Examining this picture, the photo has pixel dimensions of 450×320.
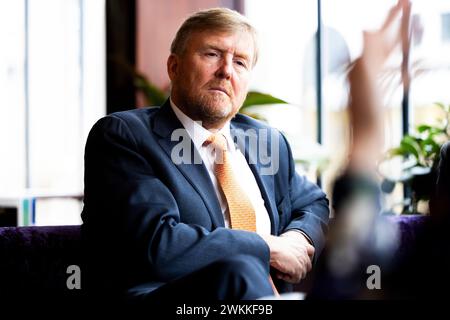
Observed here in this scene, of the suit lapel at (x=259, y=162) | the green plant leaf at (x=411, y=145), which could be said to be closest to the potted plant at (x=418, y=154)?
Result: the green plant leaf at (x=411, y=145)

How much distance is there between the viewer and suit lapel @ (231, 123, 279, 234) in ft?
4.46

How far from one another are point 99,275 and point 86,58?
2.95m

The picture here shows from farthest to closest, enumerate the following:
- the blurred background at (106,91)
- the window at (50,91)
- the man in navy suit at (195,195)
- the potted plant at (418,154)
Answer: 1. the window at (50,91)
2. the blurred background at (106,91)
3. the potted plant at (418,154)
4. the man in navy suit at (195,195)

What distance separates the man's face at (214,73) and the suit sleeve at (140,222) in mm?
181

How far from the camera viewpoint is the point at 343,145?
50 cm

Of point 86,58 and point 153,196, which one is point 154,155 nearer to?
point 153,196

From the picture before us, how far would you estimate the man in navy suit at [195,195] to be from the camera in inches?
43.6

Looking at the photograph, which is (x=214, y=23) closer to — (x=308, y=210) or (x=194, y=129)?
(x=194, y=129)

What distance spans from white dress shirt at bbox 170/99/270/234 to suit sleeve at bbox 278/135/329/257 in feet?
0.29

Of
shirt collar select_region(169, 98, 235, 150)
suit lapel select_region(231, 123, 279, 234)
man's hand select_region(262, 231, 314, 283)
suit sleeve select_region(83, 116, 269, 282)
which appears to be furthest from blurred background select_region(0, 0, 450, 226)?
suit sleeve select_region(83, 116, 269, 282)

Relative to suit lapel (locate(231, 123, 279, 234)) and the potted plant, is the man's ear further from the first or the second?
the potted plant

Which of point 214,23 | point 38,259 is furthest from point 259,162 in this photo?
point 38,259

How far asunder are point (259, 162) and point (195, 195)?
0.25m

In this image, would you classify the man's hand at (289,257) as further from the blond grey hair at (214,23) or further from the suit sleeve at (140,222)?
the blond grey hair at (214,23)
